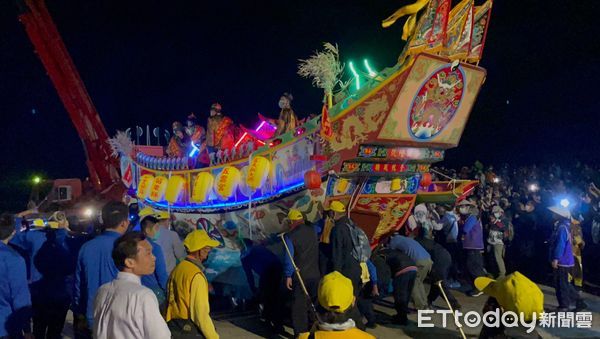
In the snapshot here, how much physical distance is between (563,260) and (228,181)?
580 centimetres

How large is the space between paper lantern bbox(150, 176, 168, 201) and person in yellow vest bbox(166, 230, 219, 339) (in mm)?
8081

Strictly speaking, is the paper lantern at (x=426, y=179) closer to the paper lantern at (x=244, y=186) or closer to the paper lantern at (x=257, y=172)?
the paper lantern at (x=257, y=172)

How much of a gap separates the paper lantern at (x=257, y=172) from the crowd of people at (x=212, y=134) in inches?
26.8

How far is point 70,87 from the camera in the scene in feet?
43.9

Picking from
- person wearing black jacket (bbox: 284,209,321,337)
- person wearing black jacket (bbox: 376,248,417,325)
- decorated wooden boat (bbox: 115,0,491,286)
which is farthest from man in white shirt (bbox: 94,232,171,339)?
decorated wooden boat (bbox: 115,0,491,286)

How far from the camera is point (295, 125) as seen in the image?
9.31 m

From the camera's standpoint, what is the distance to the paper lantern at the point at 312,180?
25.9 feet

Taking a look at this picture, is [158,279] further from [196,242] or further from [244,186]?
[244,186]

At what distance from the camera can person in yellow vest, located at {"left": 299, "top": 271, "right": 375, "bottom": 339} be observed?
2703mm

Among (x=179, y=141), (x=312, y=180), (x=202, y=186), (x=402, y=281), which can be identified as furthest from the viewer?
(x=179, y=141)

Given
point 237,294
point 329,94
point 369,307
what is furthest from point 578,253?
point 237,294

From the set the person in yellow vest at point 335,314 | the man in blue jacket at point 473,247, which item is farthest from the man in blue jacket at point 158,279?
the man in blue jacket at point 473,247

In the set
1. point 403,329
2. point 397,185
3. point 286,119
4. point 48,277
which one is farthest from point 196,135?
point 48,277

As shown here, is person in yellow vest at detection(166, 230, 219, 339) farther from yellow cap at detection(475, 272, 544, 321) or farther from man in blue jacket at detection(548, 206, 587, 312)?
man in blue jacket at detection(548, 206, 587, 312)
